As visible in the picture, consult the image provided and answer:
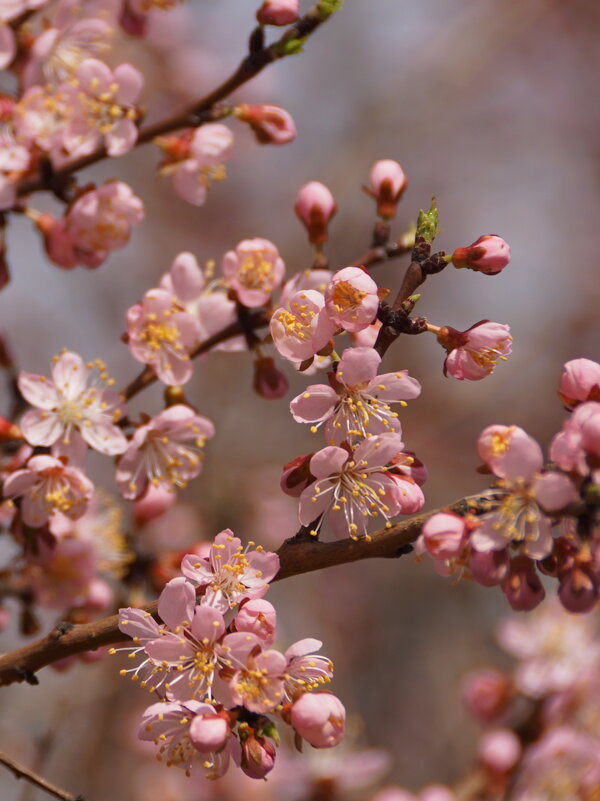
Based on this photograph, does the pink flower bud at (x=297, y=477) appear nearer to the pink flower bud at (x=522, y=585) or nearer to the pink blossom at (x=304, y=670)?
the pink blossom at (x=304, y=670)

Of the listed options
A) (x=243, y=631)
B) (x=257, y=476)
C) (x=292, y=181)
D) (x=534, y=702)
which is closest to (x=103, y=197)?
(x=243, y=631)

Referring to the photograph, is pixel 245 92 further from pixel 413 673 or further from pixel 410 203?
pixel 413 673

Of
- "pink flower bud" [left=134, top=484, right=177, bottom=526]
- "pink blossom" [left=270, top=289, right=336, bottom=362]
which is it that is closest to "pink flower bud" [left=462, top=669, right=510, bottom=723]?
"pink flower bud" [left=134, top=484, right=177, bottom=526]

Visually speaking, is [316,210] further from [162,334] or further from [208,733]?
[208,733]

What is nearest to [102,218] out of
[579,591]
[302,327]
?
[302,327]

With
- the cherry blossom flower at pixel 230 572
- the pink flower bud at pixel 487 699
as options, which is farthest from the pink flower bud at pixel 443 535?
the pink flower bud at pixel 487 699

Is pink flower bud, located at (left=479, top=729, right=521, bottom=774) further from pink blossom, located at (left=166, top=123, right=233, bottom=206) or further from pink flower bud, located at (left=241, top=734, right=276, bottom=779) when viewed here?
pink blossom, located at (left=166, top=123, right=233, bottom=206)
